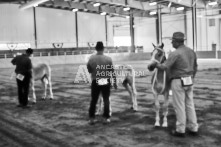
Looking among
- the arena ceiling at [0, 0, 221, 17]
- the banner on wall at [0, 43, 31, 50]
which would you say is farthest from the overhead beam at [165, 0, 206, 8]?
the banner on wall at [0, 43, 31, 50]

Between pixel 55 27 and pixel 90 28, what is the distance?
6385mm

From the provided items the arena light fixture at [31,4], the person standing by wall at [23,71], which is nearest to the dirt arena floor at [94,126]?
the person standing by wall at [23,71]

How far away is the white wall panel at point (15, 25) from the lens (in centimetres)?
3488

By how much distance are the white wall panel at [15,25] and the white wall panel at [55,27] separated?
4.28 feet

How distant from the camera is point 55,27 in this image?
3988 cm

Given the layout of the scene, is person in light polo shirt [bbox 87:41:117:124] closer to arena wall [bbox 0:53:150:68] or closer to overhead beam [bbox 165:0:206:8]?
arena wall [bbox 0:53:150:68]

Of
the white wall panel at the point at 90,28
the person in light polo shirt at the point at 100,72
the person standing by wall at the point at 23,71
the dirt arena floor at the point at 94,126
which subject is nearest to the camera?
the dirt arena floor at the point at 94,126

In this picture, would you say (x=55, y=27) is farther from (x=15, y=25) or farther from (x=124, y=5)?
(x=124, y=5)

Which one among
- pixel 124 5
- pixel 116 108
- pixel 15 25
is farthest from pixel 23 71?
pixel 15 25

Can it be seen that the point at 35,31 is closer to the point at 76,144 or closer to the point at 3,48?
the point at 3,48

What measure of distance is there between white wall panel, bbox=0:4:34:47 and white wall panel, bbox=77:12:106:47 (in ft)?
26.6

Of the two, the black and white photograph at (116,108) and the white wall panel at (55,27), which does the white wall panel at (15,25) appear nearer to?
the white wall panel at (55,27)

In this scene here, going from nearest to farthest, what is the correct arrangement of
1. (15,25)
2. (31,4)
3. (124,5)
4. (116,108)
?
(116,108)
(31,4)
(124,5)
(15,25)

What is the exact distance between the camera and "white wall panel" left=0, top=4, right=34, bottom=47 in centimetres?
3488
